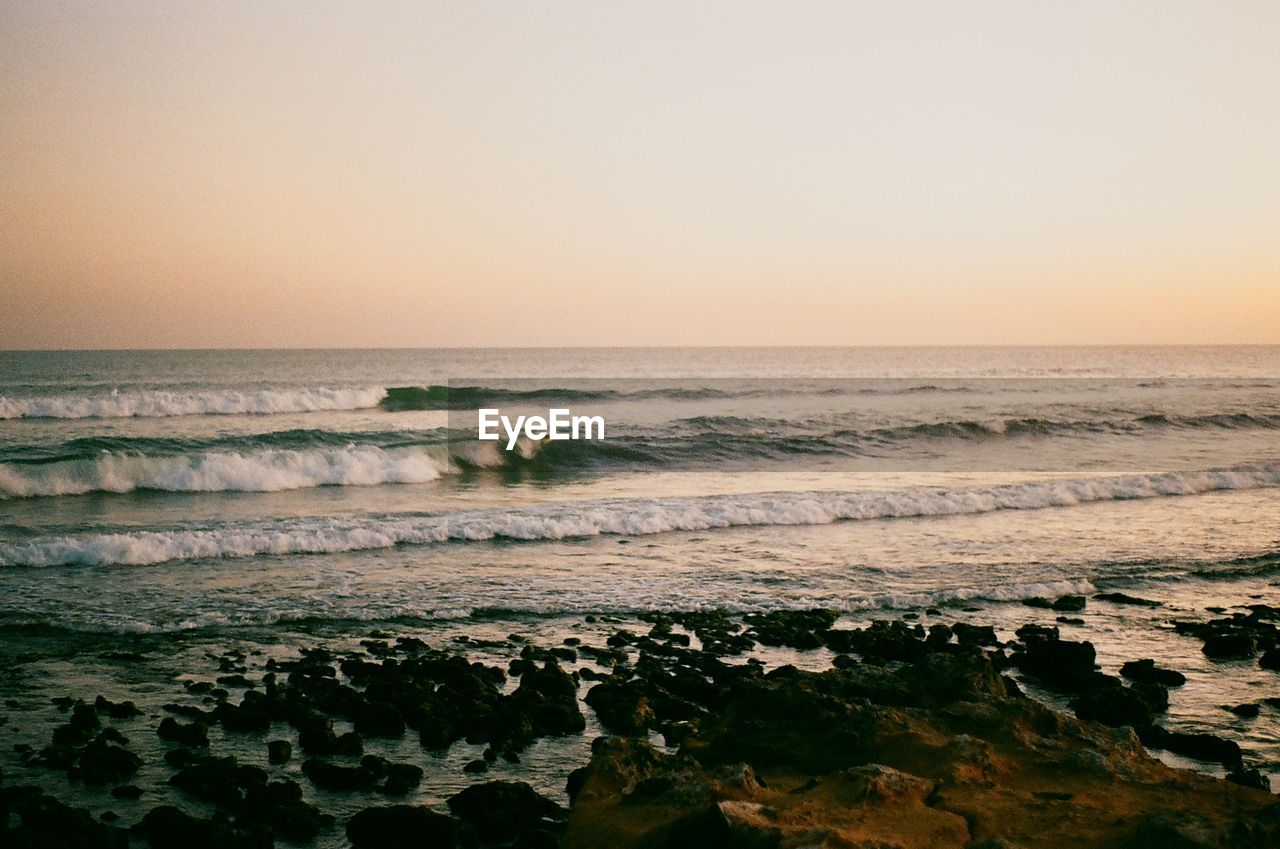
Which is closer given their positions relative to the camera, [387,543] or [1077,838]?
[1077,838]

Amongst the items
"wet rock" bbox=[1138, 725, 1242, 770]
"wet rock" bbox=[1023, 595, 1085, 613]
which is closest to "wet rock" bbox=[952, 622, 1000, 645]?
"wet rock" bbox=[1023, 595, 1085, 613]

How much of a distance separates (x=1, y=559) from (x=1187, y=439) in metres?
39.8

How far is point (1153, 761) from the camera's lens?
20.9 feet

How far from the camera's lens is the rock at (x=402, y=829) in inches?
244

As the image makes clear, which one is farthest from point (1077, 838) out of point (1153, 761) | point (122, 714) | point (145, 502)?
point (145, 502)

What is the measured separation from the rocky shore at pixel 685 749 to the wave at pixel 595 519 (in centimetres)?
642

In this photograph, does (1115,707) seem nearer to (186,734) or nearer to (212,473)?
(186,734)

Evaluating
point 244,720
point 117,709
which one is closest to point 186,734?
point 244,720

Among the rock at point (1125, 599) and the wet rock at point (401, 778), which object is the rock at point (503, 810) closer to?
the wet rock at point (401, 778)

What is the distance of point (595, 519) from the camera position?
19.5 meters

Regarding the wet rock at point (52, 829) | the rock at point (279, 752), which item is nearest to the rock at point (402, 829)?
the wet rock at point (52, 829)

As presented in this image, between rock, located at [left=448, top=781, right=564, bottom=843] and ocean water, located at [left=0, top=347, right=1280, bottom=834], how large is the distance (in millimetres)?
518

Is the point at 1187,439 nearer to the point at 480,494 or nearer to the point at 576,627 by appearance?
the point at 480,494

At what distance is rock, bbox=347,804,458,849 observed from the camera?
20.3 feet
